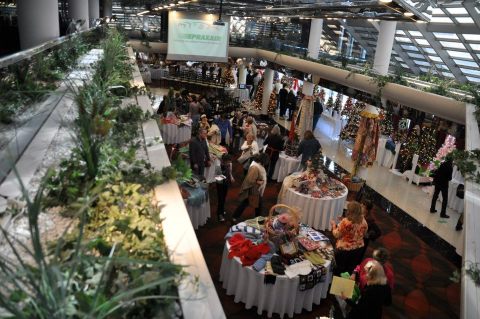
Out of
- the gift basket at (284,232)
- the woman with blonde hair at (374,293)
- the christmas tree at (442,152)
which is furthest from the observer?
the christmas tree at (442,152)

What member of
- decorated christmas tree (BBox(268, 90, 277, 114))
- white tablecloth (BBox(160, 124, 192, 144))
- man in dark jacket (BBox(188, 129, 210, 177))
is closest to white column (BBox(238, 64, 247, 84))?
decorated christmas tree (BBox(268, 90, 277, 114))

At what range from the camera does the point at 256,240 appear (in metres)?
5.28

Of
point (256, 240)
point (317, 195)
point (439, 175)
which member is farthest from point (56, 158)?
point (439, 175)

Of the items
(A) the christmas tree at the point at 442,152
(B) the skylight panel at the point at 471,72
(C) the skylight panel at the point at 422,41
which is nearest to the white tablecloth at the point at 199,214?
(A) the christmas tree at the point at 442,152

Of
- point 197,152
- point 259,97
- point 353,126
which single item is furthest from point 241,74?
point 197,152

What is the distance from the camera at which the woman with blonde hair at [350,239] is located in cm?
509

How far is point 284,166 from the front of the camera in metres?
9.44

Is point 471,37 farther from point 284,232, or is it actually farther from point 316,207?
point 284,232

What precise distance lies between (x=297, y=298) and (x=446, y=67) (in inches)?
701

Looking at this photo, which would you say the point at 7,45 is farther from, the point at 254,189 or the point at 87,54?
the point at 254,189

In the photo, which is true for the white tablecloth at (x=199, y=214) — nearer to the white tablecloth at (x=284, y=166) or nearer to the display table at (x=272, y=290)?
the display table at (x=272, y=290)

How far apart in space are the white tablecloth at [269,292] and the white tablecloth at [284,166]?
4402 millimetres

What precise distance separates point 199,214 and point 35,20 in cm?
490

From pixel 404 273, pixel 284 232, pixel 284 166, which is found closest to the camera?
pixel 284 232
